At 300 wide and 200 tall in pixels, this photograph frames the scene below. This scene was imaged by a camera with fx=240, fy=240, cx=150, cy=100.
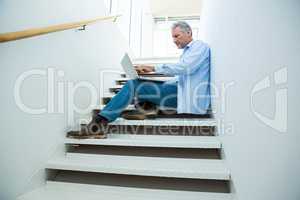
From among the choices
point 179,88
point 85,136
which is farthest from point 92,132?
point 179,88

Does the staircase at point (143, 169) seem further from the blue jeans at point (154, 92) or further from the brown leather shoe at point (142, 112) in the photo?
the blue jeans at point (154, 92)

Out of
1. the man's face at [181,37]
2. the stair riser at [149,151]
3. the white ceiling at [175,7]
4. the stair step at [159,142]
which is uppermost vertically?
the white ceiling at [175,7]

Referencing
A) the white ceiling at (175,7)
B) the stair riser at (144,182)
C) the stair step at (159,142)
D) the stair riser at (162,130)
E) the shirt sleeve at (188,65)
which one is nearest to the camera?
the stair riser at (144,182)

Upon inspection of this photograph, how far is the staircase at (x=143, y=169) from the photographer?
1.17 m

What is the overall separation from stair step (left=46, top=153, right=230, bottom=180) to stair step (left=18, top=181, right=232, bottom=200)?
0.08 m

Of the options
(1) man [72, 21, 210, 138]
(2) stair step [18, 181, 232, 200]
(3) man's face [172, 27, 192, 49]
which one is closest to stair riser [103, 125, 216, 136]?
(1) man [72, 21, 210, 138]

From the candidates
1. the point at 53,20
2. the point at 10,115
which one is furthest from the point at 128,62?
the point at 10,115

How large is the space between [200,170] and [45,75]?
1.01 m

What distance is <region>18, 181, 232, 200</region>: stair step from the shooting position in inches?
44.4

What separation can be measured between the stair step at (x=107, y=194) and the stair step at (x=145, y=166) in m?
0.08

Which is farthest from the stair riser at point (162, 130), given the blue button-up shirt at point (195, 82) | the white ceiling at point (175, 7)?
the white ceiling at point (175, 7)

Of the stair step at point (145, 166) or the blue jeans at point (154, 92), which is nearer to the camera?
the stair step at point (145, 166)

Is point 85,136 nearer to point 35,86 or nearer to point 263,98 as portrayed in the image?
point 35,86

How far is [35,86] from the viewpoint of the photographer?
1.30 meters
